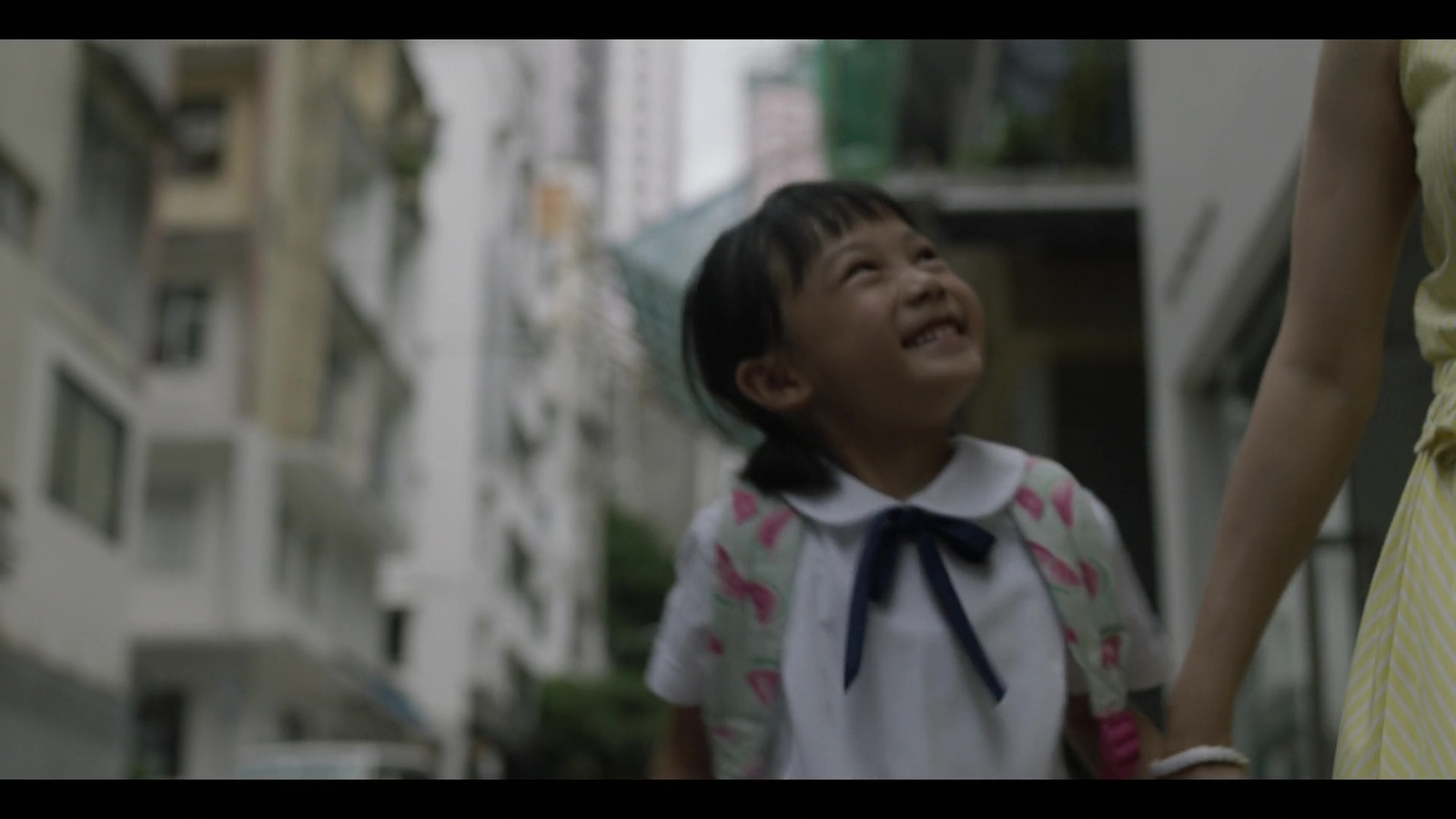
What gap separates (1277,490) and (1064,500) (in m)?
0.53

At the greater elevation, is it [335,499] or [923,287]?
[923,287]

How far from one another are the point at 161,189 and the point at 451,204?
13.4 metres

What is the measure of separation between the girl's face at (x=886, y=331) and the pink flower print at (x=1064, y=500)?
4.9 inches

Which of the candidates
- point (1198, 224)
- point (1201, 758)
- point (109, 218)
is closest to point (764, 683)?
point (1201, 758)

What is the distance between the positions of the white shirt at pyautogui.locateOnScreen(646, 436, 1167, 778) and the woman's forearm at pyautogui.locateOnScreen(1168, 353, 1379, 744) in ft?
1.38

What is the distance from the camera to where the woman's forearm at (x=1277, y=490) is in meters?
1.42

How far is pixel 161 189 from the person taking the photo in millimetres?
19234

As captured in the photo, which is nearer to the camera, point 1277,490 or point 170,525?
point 1277,490

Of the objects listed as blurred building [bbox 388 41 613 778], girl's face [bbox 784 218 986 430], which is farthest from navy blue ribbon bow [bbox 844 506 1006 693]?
blurred building [bbox 388 41 613 778]

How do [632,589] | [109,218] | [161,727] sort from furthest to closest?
[632,589] < [161,727] < [109,218]

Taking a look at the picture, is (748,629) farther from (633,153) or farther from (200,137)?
(633,153)

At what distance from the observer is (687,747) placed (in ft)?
6.69
